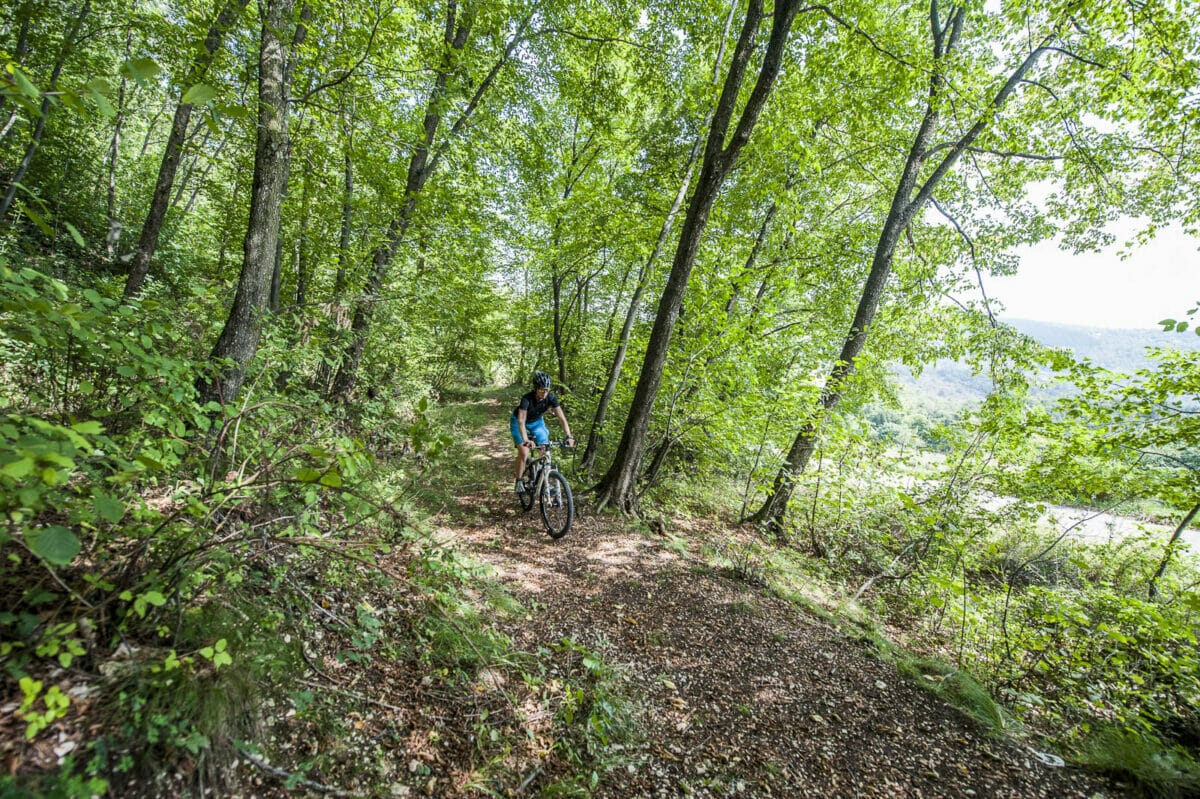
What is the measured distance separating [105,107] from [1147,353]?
8.34m

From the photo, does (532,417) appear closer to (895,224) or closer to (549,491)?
(549,491)

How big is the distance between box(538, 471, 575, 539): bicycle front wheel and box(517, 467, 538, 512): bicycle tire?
36 centimetres

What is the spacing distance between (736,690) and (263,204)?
21.0 ft

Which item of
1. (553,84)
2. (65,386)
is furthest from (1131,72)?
(65,386)

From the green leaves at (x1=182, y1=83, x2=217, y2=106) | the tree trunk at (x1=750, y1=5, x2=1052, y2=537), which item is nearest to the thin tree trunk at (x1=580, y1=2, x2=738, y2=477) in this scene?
the tree trunk at (x1=750, y1=5, x2=1052, y2=537)

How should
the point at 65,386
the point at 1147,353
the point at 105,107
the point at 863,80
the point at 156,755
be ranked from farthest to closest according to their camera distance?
1. the point at 863,80
2. the point at 1147,353
3. the point at 65,386
4. the point at 156,755
5. the point at 105,107

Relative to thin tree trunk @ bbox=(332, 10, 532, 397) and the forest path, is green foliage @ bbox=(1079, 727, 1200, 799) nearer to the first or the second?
the forest path

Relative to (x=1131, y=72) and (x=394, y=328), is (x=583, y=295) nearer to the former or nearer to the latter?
(x=394, y=328)

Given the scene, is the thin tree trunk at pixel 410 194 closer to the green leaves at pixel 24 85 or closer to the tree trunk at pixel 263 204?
the tree trunk at pixel 263 204

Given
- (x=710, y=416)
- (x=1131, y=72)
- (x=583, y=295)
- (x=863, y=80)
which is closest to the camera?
(x=1131, y=72)

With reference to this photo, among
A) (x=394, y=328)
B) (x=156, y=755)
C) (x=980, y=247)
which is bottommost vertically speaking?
(x=156, y=755)

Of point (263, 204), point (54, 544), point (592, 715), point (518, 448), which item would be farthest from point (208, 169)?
point (592, 715)

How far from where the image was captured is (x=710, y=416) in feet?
23.7

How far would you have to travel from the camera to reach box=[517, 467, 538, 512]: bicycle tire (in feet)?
22.1
